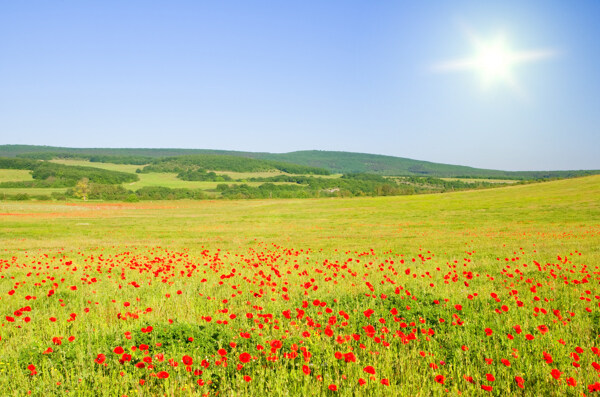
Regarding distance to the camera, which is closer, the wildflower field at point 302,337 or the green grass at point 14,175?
the wildflower field at point 302,337

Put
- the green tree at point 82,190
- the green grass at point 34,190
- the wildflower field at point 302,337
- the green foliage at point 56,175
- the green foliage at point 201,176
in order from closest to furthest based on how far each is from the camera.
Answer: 1. the wildflower field at point 302,337
2. the green grass at point 34,190
3. the green tree at point 82,190
4. the green foliage at point 56,175
5. the green foliage at point 201,176

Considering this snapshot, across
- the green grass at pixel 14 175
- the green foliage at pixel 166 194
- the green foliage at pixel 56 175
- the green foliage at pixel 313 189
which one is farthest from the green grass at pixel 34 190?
the green foliage at pixel 313 189

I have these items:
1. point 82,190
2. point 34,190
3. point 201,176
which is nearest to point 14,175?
point 34,190

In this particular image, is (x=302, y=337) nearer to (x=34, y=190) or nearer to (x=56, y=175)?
(x=34, y=190)

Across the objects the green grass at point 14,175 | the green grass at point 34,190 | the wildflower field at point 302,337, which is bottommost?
the green grass at point 34,190

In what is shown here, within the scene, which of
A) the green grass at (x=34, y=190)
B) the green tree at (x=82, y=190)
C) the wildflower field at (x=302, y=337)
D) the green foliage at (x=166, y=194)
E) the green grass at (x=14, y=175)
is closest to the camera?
the wildflower field at (x=302, y=337)

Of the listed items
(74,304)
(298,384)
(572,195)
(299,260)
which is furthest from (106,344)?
(572,195)

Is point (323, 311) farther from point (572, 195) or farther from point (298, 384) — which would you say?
point (572, 195)

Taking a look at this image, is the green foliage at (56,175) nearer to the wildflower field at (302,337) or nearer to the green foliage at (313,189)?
the green foliage at (313,189)

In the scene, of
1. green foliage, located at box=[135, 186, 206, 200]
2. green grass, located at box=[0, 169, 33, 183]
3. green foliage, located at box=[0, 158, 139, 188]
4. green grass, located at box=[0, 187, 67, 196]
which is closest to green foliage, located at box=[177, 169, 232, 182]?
green foliage, located at box=[0, 158, 139, 188]

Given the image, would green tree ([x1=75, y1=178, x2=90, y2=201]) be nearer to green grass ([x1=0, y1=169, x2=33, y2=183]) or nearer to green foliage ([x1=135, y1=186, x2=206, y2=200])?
green foliage ([x1=135, y1=186, x2=206, y2=200])

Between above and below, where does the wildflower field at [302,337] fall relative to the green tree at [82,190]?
above

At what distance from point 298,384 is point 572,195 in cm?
5824

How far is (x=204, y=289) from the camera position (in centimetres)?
832
